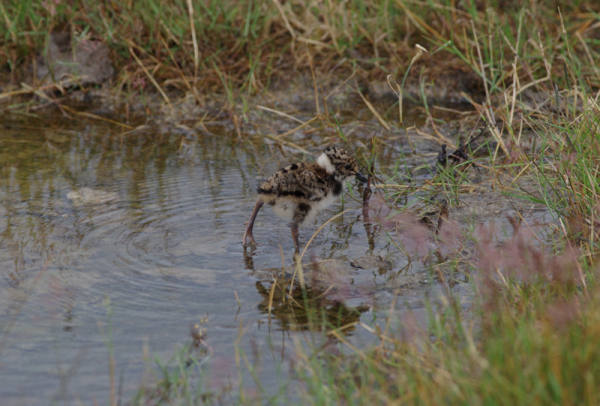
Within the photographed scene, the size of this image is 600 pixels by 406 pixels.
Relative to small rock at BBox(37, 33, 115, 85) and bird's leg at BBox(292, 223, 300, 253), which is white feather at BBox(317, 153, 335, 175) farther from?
small rock at BBox(37, 33, 115, 85)

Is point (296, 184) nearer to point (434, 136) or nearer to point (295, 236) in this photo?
point (295, 236)

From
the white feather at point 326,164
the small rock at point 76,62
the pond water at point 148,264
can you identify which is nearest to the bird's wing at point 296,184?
the white feather at point 326,164

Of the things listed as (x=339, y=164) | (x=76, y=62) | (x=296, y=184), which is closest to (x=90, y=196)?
(x=296, y=184)

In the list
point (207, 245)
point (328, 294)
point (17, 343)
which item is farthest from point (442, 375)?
point (207, 245)

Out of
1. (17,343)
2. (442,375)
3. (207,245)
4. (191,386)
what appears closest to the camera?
(442,375)

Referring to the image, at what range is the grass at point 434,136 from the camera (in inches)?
108

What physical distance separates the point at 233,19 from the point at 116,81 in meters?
1.58

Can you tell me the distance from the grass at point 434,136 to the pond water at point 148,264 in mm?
211

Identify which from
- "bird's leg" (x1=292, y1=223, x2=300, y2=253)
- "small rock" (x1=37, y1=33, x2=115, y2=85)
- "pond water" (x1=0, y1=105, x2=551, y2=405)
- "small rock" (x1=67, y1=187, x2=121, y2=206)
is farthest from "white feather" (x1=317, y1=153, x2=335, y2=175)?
"small rock" (x1=37, y1=33, x2=115, y2=85)

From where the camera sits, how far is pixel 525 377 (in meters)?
2.53

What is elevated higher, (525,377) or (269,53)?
(269,53)

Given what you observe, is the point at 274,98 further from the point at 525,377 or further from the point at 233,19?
the point at 525,377

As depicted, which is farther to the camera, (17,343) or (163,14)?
(163,14)

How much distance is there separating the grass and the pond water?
21 centimetres
